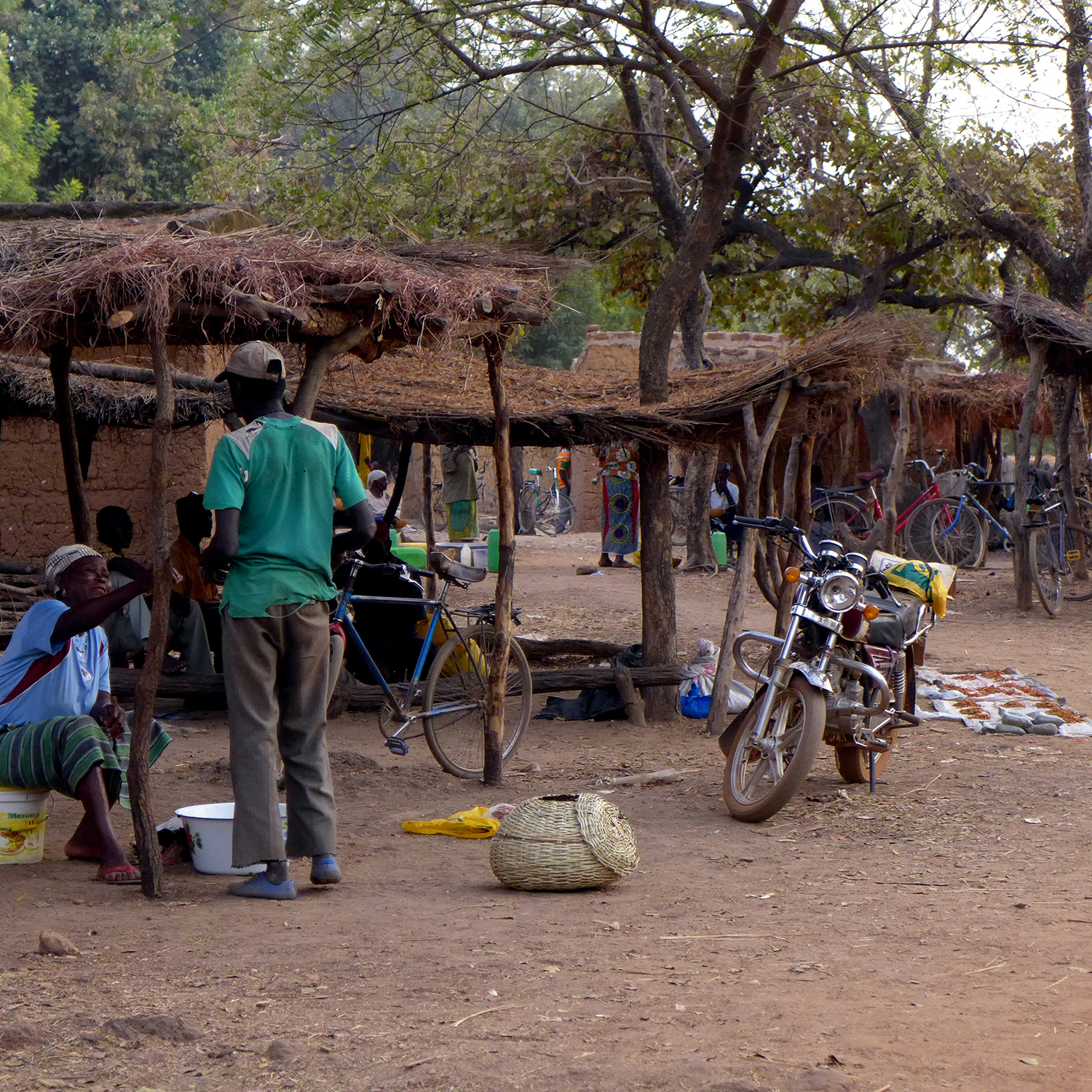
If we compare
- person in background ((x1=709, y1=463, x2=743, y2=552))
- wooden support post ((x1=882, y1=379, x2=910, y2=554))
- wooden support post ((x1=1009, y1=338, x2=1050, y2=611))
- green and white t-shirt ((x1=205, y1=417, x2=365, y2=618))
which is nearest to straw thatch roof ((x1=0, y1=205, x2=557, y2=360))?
green and white t-shirt ((x1=205, y1=417, x2=365, y2=618))

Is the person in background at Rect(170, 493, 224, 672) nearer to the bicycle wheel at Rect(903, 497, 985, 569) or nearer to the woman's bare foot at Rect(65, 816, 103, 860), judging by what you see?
the woman's bare foot at Rect(65, 816, 103, 860)

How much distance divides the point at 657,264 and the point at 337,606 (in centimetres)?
916

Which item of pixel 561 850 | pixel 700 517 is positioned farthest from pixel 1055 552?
pixel 561 850

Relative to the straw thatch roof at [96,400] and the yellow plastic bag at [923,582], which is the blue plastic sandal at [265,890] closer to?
the yellow plastic bag at [923,582]

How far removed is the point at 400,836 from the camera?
5.57 metres

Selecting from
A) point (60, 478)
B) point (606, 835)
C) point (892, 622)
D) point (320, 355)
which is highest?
point (320, 355)

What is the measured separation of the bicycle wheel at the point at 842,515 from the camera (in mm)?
17984

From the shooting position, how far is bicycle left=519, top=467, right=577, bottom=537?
2412 cm

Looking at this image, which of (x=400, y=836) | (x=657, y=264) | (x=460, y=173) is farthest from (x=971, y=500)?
(x=400, y=836)

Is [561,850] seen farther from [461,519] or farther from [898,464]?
[461,519]

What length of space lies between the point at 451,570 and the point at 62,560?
9.21 feet

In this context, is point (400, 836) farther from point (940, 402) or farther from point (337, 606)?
point (940, 402)

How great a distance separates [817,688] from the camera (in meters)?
5.60

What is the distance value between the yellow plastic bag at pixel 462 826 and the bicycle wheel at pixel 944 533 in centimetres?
1250
